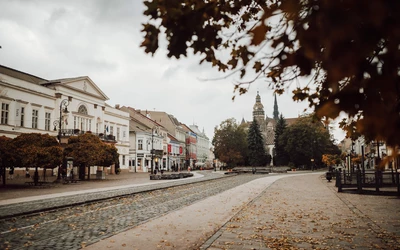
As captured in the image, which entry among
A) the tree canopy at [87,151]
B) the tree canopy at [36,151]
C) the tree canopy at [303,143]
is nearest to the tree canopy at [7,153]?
the tree canopy at [36,151]

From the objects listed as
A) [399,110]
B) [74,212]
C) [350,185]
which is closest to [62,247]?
[74,212]

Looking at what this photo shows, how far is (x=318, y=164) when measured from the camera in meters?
85.1

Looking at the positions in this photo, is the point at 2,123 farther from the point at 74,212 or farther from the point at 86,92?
the point at 74,212

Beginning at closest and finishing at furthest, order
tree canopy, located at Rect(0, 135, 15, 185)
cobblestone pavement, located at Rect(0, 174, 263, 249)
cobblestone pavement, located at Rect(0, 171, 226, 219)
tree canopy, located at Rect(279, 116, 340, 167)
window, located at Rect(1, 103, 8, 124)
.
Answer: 1. cobblestone pavement, located at Rect(0, 174, 263, 249)
2. cobblestone pavement, located at Rect(0, 171, 226, 219)
3. tree canopy, located at Rect(0, 135, 15, 185)
4. window, located at Rect(1, 103, 8, 124)
5. tree canopy, located at Rect(279, 116, 340, 167)

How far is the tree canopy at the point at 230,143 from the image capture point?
7931 centimetres

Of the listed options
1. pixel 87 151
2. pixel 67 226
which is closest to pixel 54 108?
pixel 87 151

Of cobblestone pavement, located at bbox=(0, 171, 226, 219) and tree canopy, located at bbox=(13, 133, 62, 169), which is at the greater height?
tree canopy, located at bbox=(13, 133, 62, 169)

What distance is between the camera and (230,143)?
264 feet

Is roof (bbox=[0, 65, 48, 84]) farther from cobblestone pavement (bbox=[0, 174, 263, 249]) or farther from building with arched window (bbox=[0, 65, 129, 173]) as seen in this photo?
cobblestone pavement (bbox=[0, 174, 263, 249])

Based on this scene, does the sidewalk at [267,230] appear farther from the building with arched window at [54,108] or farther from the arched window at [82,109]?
the arched window at [82,109]

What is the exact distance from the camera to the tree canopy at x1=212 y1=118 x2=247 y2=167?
79312 mm

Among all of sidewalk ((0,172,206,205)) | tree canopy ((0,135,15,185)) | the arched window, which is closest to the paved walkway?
sidewalk ((0,172,206,205))

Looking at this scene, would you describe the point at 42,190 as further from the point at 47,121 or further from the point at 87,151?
the point at 47,121

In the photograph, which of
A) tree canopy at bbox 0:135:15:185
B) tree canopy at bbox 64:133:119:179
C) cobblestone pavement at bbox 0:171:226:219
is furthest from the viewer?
tree canopy at bbox 64:133:119:179
